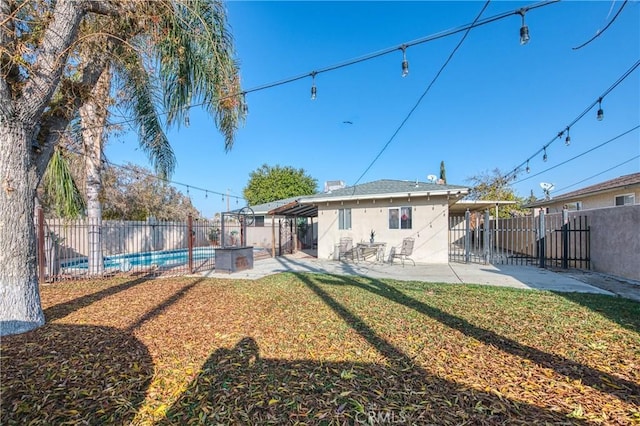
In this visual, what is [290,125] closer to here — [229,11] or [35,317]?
[229,11]

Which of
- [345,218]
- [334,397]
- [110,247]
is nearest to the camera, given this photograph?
[334,397]

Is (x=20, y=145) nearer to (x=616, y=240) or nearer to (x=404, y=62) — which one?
(x=404, y=62)

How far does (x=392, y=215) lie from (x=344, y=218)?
93.3 inches

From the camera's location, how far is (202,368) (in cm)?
307

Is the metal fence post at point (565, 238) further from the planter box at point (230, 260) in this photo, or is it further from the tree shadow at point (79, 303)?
the tree shadow at point (79, 303)

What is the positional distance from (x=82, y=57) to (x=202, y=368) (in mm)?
5151

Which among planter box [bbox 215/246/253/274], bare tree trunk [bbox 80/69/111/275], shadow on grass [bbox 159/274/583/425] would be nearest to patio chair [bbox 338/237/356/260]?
planter box [bbox 215/246/253/274]

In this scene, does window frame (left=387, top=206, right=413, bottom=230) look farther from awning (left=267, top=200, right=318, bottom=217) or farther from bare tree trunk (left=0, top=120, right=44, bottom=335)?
bare tree trunk (left=0, top=120, right=44, bottom=335)

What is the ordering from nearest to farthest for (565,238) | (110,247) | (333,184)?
(565,238) < (110,247) < (333,184)

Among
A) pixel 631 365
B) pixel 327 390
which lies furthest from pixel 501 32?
pixel 327 390

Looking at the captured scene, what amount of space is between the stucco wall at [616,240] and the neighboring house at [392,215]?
4.03 metres

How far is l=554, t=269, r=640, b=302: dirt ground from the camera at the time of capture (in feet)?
20.9

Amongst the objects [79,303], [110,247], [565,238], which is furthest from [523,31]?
[110,247]

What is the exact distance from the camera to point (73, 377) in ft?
9.29
